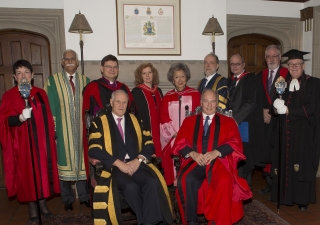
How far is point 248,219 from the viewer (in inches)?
141

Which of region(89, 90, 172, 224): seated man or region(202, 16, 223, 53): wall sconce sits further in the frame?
region(202, 16, 223, 53): wall sconce

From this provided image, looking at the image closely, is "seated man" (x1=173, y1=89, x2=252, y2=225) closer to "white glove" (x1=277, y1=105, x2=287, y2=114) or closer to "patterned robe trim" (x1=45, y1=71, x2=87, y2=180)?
"white glove" (x1=277, y1=105, x2=287, y2=114)

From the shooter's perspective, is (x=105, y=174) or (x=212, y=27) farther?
(x=212, y=27)

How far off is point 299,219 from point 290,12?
13.4 feet

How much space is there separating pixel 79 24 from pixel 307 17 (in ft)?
14.0

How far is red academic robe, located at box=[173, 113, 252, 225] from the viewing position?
298cm

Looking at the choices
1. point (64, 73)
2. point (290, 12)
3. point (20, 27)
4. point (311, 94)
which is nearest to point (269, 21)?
point (290, 12)

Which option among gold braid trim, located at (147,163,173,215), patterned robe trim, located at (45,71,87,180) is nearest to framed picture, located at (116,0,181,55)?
patterned robe trim, located at (45,71,87,180)

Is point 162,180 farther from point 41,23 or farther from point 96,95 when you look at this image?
point 41,23

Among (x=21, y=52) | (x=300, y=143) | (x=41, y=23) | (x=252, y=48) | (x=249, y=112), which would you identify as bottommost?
(x=300, y=143)

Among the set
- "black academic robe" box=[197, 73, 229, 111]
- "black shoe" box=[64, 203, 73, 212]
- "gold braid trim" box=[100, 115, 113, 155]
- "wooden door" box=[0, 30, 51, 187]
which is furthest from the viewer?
"wooden door" box=[0, 30, 51, 187]

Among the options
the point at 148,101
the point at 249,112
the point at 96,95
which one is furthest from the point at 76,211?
the point at 249,112

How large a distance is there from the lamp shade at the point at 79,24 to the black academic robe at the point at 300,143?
2.88m

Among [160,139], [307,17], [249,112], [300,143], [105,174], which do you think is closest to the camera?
[105,174]
